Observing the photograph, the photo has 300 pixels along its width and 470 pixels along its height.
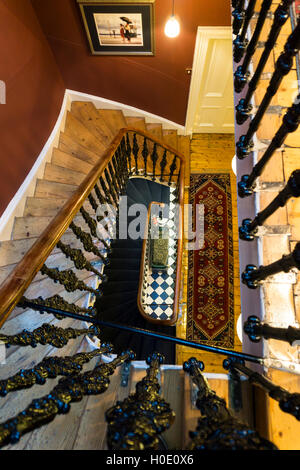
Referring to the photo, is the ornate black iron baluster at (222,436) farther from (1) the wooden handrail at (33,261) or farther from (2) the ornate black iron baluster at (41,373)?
(1) the wooden handrail at (33,261)

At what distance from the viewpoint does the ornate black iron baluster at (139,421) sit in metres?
0.64

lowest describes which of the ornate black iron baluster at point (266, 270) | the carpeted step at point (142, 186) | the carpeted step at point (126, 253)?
the ornate black iron baluster at point (266, 270)

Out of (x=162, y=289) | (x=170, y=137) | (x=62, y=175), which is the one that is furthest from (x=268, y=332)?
(x=170, y=137)

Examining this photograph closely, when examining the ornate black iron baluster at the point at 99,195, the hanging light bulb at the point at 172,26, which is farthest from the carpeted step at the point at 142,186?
the hanging light bulb at the point at 172,26

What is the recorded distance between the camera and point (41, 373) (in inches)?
39.3

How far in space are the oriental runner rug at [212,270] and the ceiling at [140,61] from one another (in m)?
1.34

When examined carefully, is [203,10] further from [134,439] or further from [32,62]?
[134,439]

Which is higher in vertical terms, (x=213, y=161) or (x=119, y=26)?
(x=119, y=26)

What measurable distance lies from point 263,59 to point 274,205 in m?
0.67

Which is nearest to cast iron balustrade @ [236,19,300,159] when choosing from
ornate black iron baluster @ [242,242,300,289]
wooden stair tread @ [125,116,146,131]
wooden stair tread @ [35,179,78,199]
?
ornate black iron baluster @ [242,242,300,289]

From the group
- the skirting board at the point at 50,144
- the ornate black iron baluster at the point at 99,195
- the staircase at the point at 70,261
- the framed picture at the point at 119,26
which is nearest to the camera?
the staircase at the point at 70,261

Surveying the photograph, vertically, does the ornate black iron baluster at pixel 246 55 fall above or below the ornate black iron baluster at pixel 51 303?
above

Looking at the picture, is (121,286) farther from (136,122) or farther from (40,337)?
(136,122)

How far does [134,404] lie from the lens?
0.81m
